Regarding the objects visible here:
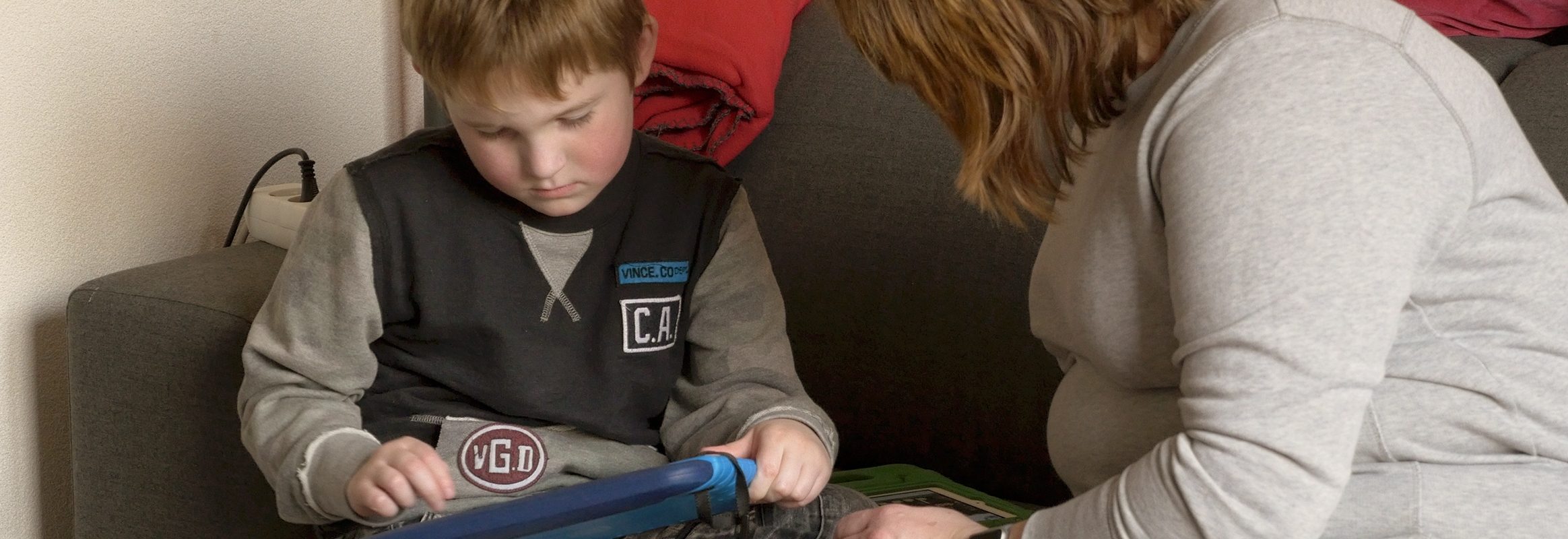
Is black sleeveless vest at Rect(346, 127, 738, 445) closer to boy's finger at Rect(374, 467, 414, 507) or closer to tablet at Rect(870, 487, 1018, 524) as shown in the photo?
boy's finger at Rect(374, 467, 414, 507)

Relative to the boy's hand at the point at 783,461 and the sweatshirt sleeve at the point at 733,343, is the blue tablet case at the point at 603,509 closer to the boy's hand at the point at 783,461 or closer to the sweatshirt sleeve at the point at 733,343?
the boy's hand at the point at 783,461

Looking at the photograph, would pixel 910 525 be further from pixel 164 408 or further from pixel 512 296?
pixel 164 408

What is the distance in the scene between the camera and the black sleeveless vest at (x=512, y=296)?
914mm

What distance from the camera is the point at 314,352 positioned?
2.90ft

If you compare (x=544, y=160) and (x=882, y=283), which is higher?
(x=544, y=160)

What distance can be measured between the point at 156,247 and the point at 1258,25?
105 centimetres

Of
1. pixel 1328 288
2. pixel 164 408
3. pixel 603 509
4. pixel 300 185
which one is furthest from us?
pixel 300 185

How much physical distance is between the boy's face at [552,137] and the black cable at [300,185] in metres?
0.37

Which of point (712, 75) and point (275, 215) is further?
point (712, 75)

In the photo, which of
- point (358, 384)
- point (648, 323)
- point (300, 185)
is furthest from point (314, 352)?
point (300, 185)

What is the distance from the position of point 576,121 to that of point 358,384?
0.26m

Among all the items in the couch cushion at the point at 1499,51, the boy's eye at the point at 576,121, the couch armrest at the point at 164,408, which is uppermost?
the couch cushion at the point at 1499,51

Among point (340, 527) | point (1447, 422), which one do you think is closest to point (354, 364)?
point (340, 527)

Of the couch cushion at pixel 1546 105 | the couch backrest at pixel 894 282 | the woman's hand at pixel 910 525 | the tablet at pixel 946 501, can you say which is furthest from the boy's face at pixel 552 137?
the couch cushion at pixel 1546 105
